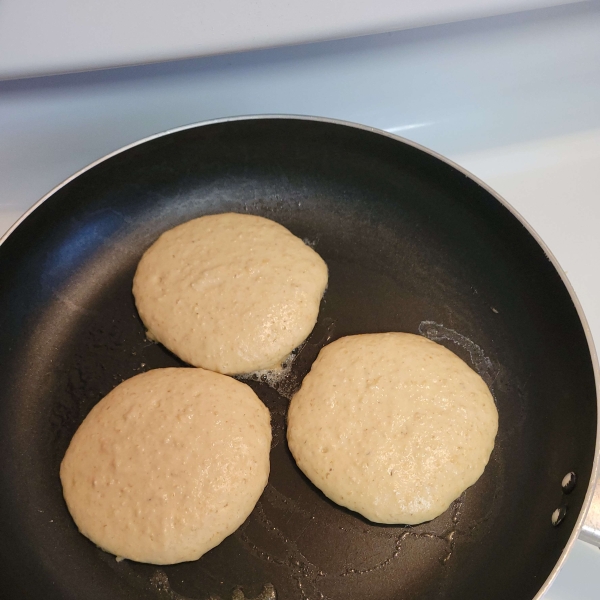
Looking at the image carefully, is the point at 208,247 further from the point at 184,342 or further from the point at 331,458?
the point at 331,458

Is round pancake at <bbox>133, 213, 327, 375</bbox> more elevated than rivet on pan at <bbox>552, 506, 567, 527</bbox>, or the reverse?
round pancake at <bbox>133, 213, 327, 375</bbox>

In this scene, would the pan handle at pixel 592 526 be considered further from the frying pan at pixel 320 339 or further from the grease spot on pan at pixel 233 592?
the grease spot on pan at pixel 233 592

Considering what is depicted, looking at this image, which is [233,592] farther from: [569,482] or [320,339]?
[569,482]

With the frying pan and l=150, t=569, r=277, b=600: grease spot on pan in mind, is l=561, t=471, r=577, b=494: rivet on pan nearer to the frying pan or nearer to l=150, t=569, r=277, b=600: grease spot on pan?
the frying pan

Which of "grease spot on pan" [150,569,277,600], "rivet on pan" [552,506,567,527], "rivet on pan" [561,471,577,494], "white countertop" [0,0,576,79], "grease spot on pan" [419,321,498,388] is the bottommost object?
"grease spot on pan" [150,569,277,600]

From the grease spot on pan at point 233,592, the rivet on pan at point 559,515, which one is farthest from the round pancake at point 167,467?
the rivet on pan at point 559,515

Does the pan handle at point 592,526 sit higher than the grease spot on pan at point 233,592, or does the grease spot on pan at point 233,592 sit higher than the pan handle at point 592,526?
the pan handle at point 592,526

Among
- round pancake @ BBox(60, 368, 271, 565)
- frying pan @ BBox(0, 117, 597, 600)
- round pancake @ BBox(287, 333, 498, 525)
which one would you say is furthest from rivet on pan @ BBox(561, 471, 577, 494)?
round pancake @ BBox(60, 368, 271, 565)
